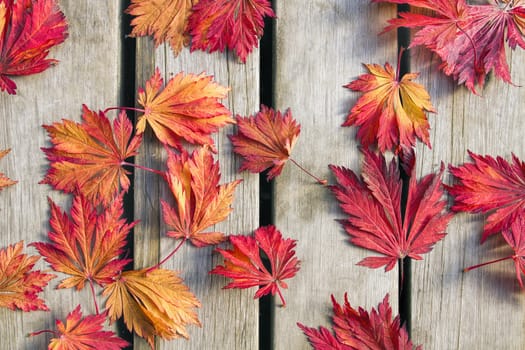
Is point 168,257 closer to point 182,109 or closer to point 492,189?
point 182,109

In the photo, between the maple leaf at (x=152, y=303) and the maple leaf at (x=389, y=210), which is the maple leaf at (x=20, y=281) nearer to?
the maple leaf at (x=152, y=303)

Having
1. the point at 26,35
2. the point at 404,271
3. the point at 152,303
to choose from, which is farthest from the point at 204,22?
the point at 404,271

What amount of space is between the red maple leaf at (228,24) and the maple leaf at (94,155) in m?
0.28

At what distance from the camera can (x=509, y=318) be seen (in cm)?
146

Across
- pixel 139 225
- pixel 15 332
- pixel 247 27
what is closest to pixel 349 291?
pixel 139 225

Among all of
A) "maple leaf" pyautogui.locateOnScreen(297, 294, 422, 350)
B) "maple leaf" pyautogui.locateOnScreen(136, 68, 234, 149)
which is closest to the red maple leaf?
"maple leaf" pyautogui.locateOnScreen(136, 68, 234, 149)

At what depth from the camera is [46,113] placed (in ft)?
4.81

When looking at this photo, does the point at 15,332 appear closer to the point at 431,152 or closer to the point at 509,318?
the point at 431,152

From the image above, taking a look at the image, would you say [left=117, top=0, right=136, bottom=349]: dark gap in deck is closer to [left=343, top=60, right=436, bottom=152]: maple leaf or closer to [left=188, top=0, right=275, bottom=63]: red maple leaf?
[left=188, top=0, right=275, bottom=63]: red maple leaf

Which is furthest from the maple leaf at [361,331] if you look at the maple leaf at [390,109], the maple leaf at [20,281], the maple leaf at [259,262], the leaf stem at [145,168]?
the maple leaf at [20,281]

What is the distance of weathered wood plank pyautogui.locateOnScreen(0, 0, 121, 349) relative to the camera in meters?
1.45

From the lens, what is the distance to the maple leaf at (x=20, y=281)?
142cm

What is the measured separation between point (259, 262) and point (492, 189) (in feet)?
1.93

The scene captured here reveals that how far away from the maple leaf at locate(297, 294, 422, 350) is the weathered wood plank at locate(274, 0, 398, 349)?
0.09 feet
